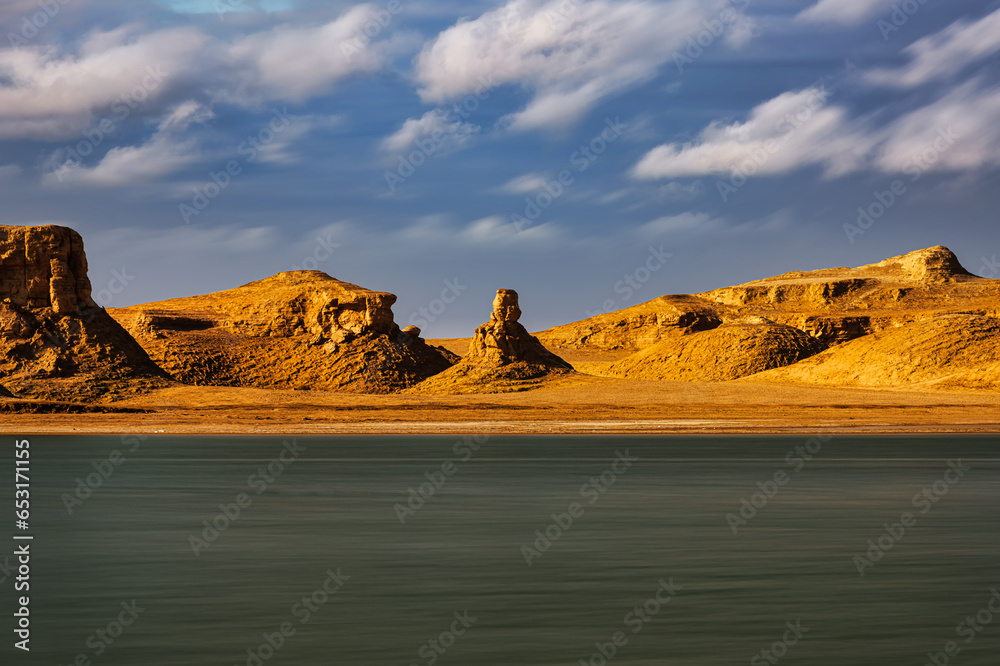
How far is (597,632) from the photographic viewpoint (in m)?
15.9

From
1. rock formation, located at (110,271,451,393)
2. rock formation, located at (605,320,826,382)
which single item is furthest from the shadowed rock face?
rock formation, located at (605,320,826,382)

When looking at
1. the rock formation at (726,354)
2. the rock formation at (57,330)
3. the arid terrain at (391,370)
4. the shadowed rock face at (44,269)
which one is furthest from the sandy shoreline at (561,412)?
the rock formation at (726,354)

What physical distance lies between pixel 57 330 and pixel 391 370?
40.3 meters

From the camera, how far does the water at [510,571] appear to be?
15141 mm

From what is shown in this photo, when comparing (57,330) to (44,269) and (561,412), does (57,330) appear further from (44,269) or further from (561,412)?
(561,412)

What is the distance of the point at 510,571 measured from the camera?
2120 cm

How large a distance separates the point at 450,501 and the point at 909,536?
13758 millimetres

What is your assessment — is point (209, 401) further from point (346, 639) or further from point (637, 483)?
point (346, 639)

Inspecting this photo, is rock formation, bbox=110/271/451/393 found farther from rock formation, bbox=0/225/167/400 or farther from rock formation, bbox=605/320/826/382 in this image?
rock formation, bbox=605/320/826/382

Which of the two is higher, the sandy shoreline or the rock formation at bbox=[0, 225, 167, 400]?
the rock formation at bbox=[0, 225, 167, 400]

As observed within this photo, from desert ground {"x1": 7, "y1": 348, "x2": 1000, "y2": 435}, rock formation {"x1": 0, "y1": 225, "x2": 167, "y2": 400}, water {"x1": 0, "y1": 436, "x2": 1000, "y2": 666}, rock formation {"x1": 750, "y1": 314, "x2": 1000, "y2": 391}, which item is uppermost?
rock formation {"x1": 0, "y1": 225, "x2": 167, "y2": 400}

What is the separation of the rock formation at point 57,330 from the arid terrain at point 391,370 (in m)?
0.18

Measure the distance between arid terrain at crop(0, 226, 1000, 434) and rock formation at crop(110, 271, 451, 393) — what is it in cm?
28

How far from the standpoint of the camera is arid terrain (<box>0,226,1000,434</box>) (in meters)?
91.9
